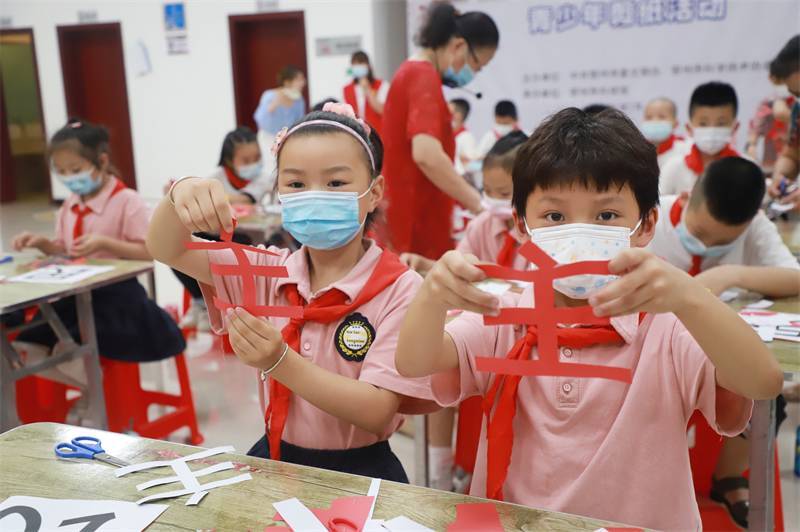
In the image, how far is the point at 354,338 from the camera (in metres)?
1.44

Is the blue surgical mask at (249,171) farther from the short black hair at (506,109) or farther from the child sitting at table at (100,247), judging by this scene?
the short black hair at (506,109)

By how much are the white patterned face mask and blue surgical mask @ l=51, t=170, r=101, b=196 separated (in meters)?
2.58

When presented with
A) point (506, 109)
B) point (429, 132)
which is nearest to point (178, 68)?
point (506, 109)

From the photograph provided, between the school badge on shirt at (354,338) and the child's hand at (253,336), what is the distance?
20cm

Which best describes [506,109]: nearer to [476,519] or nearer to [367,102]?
[367,102]

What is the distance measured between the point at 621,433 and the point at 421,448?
1280 mm

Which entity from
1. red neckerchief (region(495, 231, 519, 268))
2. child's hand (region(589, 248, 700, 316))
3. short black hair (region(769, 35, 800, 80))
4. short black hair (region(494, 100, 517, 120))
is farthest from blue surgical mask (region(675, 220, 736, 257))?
short black hair (region(494, 100, 517, 120))

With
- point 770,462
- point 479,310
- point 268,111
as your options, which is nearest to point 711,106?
point 770,462

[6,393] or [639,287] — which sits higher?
[639,287]

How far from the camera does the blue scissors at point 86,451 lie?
4.03 ft

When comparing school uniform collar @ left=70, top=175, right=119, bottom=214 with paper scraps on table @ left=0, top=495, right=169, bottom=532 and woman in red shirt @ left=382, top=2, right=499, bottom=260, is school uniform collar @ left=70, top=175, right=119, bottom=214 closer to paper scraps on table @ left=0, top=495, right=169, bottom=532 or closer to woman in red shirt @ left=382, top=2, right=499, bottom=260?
woman in red shirt @ left=382, top=2, right=499, bottom=260

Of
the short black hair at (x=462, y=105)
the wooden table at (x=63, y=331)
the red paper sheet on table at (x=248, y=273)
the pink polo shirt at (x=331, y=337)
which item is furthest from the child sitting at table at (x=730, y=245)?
the short black hair at (x=462, y=105)

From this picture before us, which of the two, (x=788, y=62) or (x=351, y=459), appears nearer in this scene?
(x=351, y=459)

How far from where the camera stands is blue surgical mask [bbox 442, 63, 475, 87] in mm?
2820
